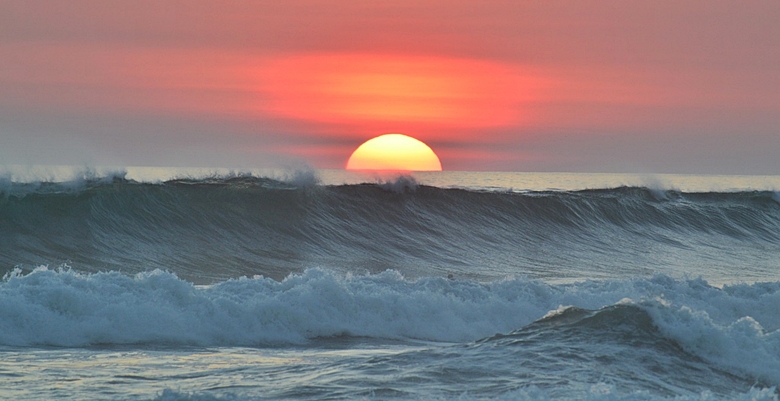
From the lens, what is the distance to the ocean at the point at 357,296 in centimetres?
790

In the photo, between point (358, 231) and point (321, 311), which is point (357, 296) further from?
point (358, 231)

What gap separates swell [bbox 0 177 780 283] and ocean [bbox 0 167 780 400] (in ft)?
0.26

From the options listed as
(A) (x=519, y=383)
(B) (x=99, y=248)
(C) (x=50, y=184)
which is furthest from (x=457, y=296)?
(C) (x=50, y=184)

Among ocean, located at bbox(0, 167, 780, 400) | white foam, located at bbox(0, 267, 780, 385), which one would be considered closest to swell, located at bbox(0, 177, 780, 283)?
ocean, located at bbox(0, 167, 780, 400)

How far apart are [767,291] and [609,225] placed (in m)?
12.3

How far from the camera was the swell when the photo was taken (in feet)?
60.5

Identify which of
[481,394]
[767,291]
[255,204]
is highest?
[255,204]

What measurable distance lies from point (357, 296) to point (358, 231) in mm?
10499

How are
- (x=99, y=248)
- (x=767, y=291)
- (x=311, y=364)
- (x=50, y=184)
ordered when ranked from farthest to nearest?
1. (x=50, y=184)
2. (x=99, y=248)
3. (x=767, y=291)
4. (x=311, y=364)

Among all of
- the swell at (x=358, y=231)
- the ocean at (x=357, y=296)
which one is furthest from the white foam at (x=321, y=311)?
the swell at (x=358, y=231)

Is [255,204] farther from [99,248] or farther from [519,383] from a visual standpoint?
[519,383]

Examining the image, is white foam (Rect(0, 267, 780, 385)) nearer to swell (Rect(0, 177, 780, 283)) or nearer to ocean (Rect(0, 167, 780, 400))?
ocean (Rect(0, 167, 780, 400))

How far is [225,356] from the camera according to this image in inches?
373

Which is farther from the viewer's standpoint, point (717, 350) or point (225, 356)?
point (225, 356)
